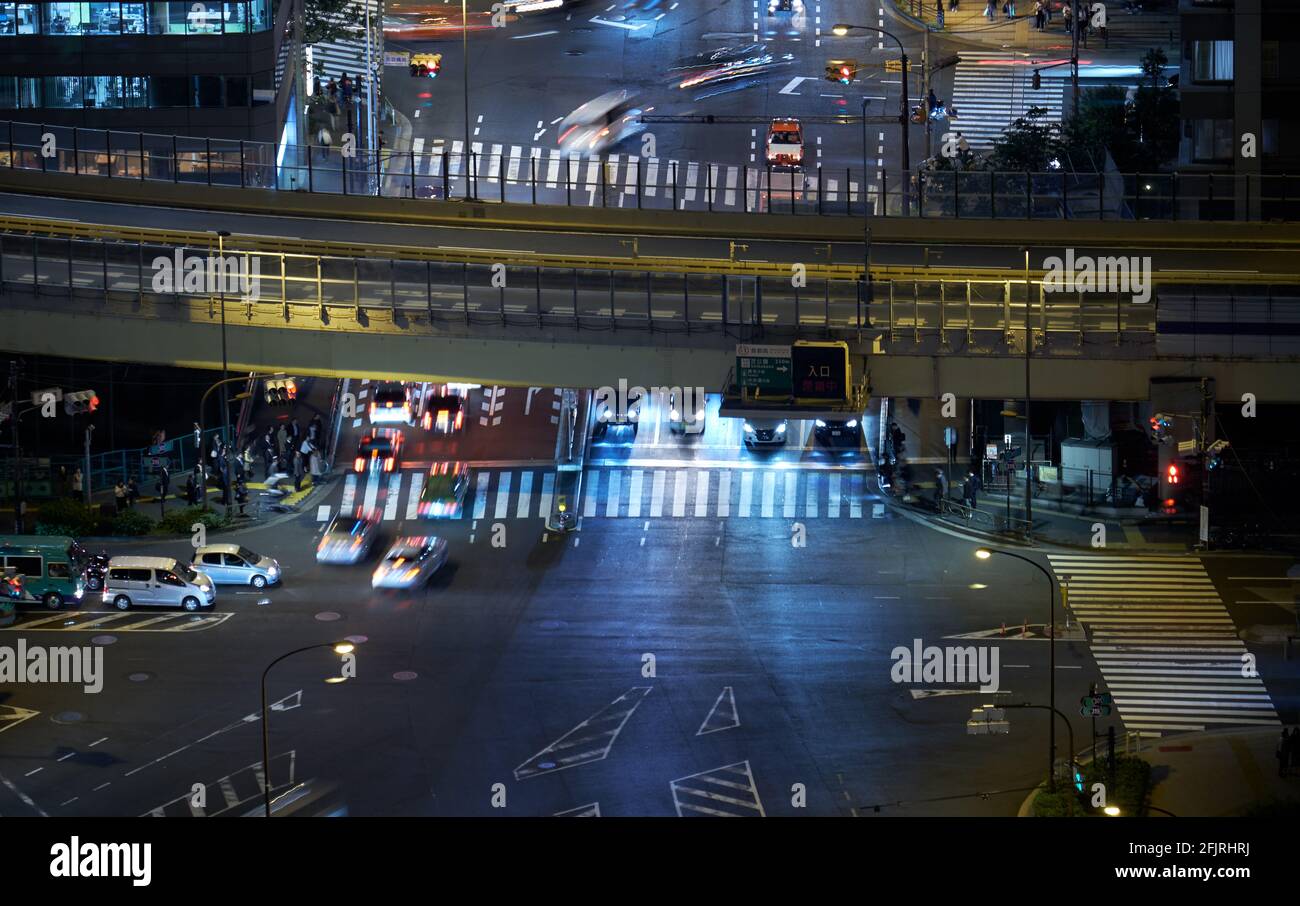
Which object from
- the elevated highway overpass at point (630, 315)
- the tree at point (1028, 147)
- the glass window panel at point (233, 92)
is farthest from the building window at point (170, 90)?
the tree at point (1028, 147)

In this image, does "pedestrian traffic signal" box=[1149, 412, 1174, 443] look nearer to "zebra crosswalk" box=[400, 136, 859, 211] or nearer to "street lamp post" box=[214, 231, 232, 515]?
"zebra crosswalk" box=[400, 136, 859, 211]

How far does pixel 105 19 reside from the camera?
76.9m

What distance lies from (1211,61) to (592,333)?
3342 centimetres

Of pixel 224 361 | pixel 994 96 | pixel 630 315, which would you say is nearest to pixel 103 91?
pixel 224 361

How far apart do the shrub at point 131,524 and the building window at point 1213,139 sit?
45969 millimetres

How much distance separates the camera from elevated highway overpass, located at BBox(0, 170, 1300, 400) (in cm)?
5709

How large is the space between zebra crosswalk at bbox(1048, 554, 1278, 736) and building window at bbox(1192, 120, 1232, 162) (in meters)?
27.7

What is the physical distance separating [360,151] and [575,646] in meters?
24.9

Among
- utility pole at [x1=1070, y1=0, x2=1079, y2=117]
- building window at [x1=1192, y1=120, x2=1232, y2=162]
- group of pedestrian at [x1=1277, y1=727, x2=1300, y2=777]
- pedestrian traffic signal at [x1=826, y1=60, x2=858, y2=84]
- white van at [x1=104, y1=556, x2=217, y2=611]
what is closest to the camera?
group of pedestrian at [x1=1277, y1=727, x2=1300, y2=777]

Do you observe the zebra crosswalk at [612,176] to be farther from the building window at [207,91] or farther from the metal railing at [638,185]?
the building window at [207,91]

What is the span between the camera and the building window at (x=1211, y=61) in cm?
7500

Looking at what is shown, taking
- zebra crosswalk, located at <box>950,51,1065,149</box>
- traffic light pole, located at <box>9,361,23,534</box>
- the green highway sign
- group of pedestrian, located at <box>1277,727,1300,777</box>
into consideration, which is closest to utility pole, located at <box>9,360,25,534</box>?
traffic light pole, located at <box>9,361,23,534</box>
